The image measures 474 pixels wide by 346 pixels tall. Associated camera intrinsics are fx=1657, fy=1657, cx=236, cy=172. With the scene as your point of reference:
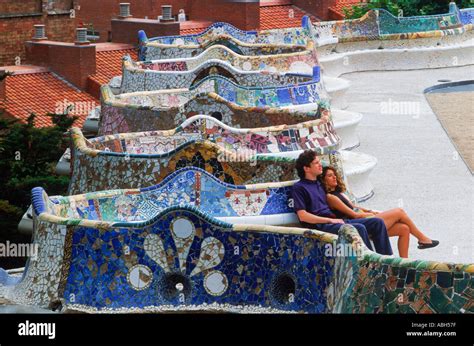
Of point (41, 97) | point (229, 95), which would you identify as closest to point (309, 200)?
point (229, 95)

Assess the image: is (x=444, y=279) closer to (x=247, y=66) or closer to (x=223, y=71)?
(x=223, y=71)

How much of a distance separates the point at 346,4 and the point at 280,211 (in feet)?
90.5

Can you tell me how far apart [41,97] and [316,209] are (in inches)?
749

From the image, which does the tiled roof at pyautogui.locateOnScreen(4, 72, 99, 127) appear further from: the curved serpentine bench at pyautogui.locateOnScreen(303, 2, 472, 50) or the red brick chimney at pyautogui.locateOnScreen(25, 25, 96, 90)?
the curved serpentine bench at pyautogui.locateOnScreen(303, 2, 472, 50)

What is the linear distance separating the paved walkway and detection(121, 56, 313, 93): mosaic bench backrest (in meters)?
1.67

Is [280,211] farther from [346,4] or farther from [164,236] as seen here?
[346,4]

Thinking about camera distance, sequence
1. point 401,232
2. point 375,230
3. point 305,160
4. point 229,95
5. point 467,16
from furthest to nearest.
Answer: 1. point 467,16
2. point 229,95
3. point 401,232
4. point 305,160
5. point 375,230

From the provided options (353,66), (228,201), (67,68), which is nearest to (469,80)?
(353,66)

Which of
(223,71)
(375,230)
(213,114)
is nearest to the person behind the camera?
(375,230)

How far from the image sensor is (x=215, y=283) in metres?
12.1

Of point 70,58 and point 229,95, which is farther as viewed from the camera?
point 70,58

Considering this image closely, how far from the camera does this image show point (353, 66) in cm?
3189

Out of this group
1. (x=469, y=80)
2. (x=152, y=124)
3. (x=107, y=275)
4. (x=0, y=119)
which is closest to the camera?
(x=107, y=275)

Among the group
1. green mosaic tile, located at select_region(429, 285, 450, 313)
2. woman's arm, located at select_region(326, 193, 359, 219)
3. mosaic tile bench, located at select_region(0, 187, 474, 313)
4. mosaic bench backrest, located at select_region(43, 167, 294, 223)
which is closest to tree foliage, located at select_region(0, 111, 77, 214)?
mosaic bench backrest, located at select_region(43, 167, 294, 223)
